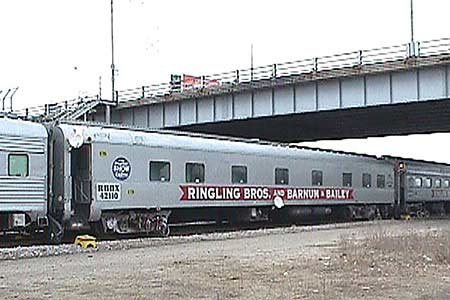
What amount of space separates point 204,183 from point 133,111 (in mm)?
23724

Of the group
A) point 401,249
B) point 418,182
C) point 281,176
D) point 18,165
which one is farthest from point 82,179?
point 418,182

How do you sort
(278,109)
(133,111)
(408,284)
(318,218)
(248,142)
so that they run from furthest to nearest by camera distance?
(133,111) → (278,109) → (318,218) → (248,142) → (408,284)

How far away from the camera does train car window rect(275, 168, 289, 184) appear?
3080cm

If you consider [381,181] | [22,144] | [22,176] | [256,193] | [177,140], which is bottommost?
[256,193]

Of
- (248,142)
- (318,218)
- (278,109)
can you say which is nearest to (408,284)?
(248,142)

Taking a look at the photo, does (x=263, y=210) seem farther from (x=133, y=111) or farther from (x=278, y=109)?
(x=133, y=111)

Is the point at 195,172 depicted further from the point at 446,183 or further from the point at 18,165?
the point at 446,183

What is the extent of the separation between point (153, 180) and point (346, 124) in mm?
27197

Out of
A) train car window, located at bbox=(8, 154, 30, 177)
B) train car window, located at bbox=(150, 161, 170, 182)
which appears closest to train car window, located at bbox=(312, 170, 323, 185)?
train car window, located at bbox=(150, 161, 170, 182)

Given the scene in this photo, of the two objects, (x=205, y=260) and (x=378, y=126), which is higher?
(x=378, y=126)

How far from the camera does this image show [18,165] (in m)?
20.1

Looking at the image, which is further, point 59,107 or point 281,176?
point 59,107

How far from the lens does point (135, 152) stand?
23.6 meters

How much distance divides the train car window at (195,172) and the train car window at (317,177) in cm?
802
